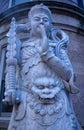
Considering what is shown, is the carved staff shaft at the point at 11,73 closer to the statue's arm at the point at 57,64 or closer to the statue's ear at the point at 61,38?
the statue's arm at the point at 57,64

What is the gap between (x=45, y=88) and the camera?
3906 millimetres

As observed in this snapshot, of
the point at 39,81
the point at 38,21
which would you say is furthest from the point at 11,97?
the point at 38,21

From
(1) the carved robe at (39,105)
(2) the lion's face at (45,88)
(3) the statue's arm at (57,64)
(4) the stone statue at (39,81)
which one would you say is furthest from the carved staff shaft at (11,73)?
(3) the statue's arm at (57,64)

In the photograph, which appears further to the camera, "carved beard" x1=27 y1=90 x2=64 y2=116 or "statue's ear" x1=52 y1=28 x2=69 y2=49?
"statue's ear" x1=52 y1=28 x2=69 y2=49

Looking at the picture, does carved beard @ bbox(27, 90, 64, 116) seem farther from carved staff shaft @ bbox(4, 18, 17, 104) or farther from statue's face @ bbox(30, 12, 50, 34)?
statue's face @ bbox(30, 12, 50, 34)

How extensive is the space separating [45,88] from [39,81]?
146mm

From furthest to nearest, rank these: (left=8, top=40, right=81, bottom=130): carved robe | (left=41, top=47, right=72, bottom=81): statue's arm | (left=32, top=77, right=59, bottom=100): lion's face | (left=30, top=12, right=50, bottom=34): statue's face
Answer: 1. (left=30, top=12, right=50, bottom=34): statue's face
2. (left=41, top=47, right=72, bottom=81): statue's arm
3. (left=32, top=77, right=59, bottom=100): lion's face
4. (left=8, top=40, right=81, bottom=130): carved robe

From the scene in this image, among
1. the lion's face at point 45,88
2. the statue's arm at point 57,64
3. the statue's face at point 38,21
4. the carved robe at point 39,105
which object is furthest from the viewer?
the statue's face at point 38,21

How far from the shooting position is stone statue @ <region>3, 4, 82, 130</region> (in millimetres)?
3758

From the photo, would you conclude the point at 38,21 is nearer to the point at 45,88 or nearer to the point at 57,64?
the point at 57,64

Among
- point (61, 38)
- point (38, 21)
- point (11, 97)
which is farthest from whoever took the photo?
point (61, 38)

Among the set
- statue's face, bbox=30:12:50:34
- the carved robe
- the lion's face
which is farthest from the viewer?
statue's face, bbox=30:12:50:34

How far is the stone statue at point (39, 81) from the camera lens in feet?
12.3

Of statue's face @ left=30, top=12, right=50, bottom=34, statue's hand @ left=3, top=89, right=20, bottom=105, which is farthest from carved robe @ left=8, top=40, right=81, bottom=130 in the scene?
statue's face @ left=30, top=12, right=50, bottom=34
